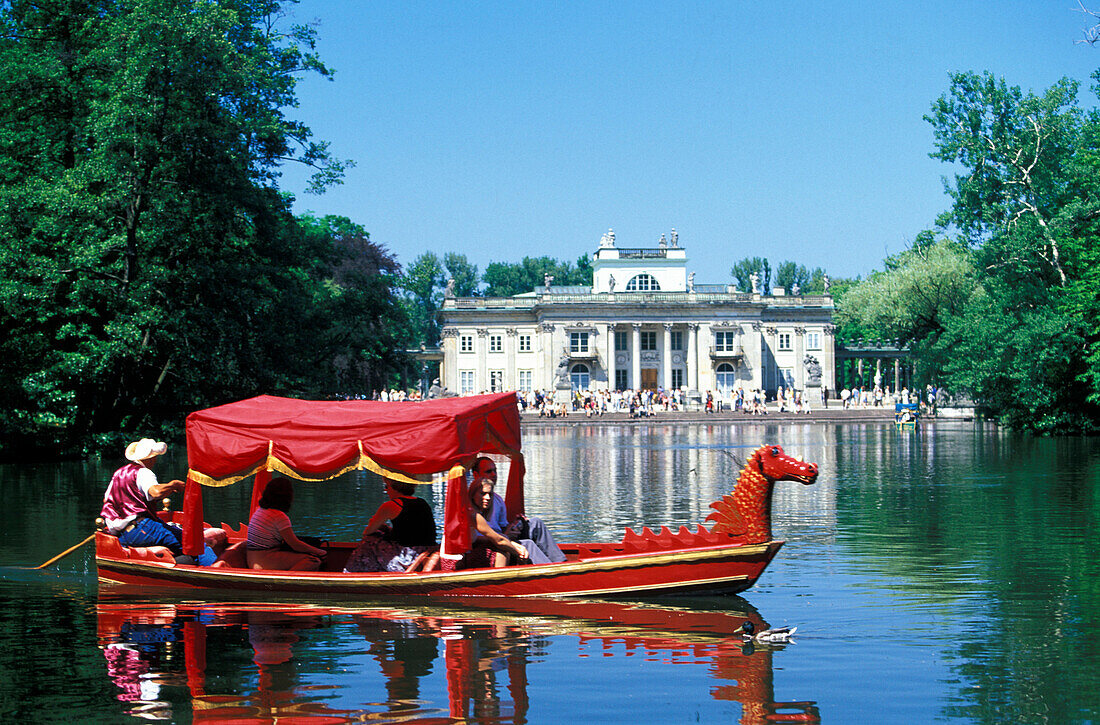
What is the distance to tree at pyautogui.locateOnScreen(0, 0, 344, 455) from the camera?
88.2 feet

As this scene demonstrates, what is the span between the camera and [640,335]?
85.6m

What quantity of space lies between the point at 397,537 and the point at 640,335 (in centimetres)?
7398

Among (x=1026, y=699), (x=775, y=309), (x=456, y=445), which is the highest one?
(x=775, y=309)

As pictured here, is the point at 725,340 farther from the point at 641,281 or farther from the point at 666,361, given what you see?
the point at 641,281

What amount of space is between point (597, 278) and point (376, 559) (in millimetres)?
76568

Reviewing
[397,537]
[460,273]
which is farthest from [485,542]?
A: [460,273]

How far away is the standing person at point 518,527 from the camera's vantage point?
473 inches

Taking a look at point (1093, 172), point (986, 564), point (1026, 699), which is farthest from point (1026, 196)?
point (1026, 699)

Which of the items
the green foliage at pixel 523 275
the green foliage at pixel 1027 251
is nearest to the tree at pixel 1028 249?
the green foliage at pixel 1027 251

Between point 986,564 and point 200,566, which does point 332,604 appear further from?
point 986,564

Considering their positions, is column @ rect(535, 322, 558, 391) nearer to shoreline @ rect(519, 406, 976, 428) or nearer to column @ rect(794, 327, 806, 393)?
shoreline @ rect(519, 406, 976, 428)

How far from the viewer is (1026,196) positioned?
137ft

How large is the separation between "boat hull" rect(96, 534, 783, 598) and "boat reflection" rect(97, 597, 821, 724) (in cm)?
15

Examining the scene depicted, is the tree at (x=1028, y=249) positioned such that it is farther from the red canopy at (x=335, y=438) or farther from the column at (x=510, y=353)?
the column at (x=510, y=353)
